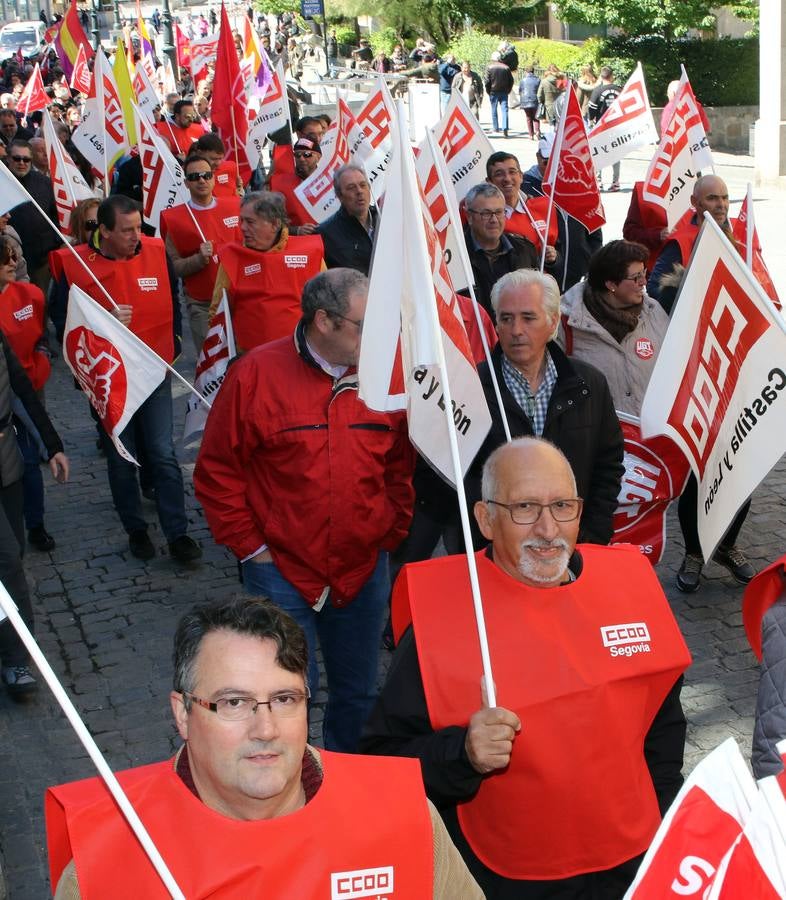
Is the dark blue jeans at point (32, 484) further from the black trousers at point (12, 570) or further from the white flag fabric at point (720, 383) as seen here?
the white flag fabric at point (720, 383)

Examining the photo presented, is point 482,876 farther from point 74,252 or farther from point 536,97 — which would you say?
point 536,97

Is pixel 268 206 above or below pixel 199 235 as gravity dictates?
above

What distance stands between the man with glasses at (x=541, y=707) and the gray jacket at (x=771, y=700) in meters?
0.28

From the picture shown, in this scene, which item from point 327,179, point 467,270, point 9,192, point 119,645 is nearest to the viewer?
point 467,270

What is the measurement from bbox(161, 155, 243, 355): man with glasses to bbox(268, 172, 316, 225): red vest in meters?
1.22

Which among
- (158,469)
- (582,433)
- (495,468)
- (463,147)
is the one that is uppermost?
(495,468)

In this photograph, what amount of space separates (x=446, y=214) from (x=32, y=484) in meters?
3.00

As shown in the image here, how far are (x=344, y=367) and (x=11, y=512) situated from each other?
92.6 inches

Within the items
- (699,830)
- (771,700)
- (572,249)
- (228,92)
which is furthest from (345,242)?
(699,830)

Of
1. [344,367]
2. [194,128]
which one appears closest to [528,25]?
[194,128]

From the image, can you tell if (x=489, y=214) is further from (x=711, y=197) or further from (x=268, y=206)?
(x=711, y=197)

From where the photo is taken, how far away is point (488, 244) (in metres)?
7.59

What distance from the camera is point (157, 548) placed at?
25.7 ft

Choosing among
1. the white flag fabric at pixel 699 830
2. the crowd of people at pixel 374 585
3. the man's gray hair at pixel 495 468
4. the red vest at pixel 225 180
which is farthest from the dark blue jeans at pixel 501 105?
the white flag fabric at pixel 699 830
